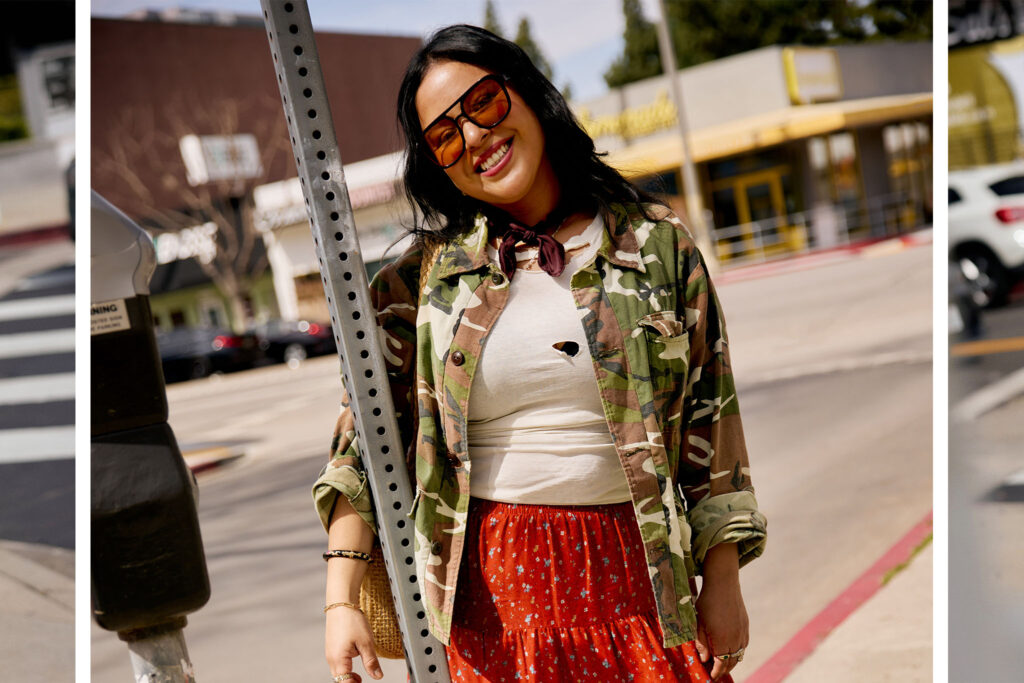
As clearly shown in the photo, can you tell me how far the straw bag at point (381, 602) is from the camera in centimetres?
170

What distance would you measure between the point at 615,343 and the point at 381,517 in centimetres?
50

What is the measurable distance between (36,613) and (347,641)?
4.44 meters

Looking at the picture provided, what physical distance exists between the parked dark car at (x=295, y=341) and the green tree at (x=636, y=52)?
1124 inches

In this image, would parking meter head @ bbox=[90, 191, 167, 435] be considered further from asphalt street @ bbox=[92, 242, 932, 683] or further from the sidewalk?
the sidewalk

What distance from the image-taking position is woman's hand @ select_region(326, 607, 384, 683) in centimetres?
159

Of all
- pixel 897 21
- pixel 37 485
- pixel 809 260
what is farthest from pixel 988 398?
pixel 897 21

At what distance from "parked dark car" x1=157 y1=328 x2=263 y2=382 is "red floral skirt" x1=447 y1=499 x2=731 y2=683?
21.5 meters

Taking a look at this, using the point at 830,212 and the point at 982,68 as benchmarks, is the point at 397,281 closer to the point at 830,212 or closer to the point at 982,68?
the point at 830,212

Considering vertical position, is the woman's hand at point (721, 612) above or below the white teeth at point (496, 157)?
below

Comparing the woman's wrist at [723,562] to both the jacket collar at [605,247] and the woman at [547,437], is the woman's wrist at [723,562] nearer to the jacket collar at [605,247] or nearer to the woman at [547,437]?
the woman at [547,437]

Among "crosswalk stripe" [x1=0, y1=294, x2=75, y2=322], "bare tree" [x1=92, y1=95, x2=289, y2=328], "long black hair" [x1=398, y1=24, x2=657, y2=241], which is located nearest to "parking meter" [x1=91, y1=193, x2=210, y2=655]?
"long black hair" [x1=398, y1=24, x2=657, y2=241]

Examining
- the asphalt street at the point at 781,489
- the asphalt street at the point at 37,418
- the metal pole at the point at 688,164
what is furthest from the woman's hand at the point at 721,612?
the metal pole at the point at 688,164

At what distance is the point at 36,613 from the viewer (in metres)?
5.23

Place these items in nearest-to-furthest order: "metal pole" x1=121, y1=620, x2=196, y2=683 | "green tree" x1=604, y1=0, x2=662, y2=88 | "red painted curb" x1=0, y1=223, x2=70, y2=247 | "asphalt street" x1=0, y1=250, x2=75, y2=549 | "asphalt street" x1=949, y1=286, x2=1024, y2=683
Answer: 1. "metal pole" x1=121, y1=620, x2=196, y2=683
2. "asphalt street" x1=949, y1=286, x2=1024, y2=683
3. "asphalt street" x1=0, y1=250, x2=75, y2=549
4. "red painted curb" x1=0, y1=223, x2=70, y2=247
5. "green tree" x1=604, y1=0, x2=662, y2=88
